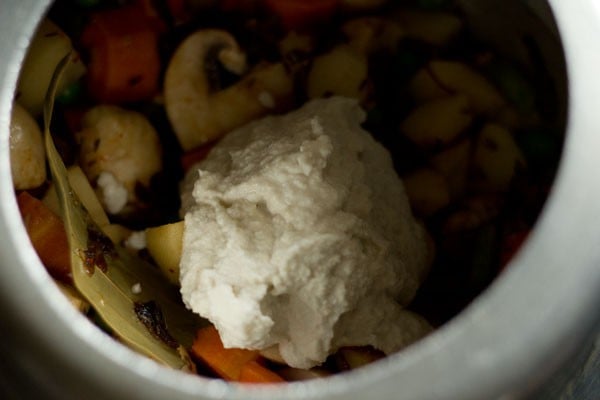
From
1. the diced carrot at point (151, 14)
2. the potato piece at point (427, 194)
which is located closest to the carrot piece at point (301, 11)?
the diced carrot at point (151, 14)

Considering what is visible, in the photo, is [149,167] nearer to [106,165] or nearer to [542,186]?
[106,165]

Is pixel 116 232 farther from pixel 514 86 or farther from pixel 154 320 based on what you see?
pixel 514 86

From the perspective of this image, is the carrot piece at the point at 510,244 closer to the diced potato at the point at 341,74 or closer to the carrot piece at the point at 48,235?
the diced potato at the point at 341,74

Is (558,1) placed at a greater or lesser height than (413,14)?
greater

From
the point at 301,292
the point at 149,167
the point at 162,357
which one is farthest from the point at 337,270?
the point at 149,167

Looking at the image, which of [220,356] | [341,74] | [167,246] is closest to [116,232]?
[167,246]

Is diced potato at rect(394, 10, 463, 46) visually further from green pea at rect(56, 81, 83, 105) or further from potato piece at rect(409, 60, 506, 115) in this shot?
green pea at rect(56, 81, 83, 105)
